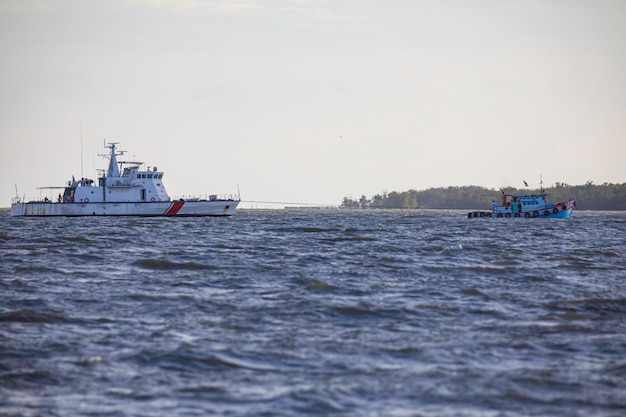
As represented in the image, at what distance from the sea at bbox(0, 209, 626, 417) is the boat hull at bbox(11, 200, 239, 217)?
252 ft

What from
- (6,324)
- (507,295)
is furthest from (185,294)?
(507,295)

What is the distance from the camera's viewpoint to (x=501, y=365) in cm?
1184

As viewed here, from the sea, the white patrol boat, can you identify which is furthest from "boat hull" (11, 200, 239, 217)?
the sea

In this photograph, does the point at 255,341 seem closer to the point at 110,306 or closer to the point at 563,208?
the point at 110,306

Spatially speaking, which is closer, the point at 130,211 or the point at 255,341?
the point at 255,341

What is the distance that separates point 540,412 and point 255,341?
5392mm

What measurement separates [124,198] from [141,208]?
251 centimetres

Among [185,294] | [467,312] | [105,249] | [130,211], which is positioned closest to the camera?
[467,312]

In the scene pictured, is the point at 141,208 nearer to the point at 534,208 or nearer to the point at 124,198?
the point at 124,198

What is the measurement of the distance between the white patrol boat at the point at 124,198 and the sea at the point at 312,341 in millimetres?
77067

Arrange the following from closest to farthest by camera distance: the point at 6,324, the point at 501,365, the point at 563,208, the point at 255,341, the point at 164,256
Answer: the point at 501,365
the point at 255,341
the point at 6,324
the point at 164,256
the point at 563,208

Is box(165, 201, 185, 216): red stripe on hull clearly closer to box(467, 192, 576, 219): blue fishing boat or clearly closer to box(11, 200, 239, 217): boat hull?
box(11, 200, 239, 217): boat hull

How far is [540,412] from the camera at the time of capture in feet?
31.6

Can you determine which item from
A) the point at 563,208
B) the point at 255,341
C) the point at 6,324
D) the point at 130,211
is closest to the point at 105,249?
the point at 6,324
